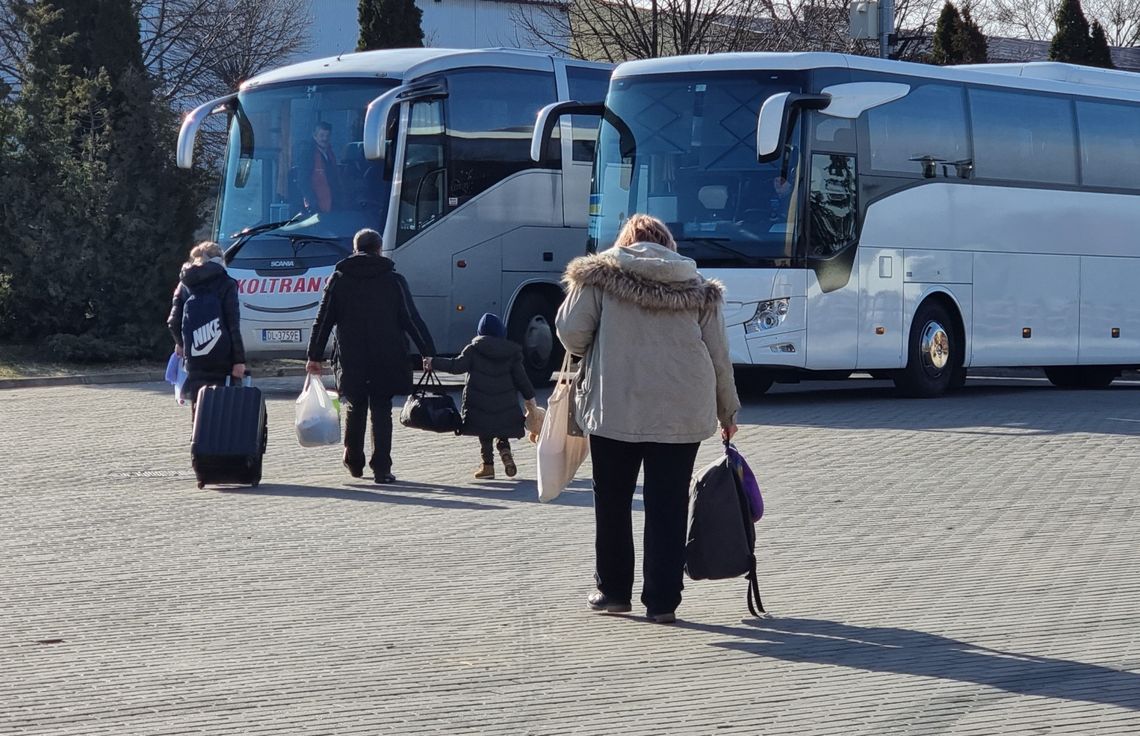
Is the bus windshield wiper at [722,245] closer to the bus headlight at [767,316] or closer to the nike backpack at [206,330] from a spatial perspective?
the bus headlight at [767,316]

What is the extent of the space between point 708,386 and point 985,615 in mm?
1549

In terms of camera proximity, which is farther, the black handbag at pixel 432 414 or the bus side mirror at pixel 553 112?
the bus side mirror at pixel 553 112

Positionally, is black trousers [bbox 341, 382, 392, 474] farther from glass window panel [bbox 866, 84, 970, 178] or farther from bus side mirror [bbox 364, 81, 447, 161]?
glass window panel [bbox 866, 84, 970, 178]

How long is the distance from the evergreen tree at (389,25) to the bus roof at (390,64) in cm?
1716

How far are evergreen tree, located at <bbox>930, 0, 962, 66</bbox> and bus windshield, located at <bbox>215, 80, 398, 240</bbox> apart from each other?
22932mm

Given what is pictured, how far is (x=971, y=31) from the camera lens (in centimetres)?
3972

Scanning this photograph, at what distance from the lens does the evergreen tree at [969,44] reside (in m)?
38.8

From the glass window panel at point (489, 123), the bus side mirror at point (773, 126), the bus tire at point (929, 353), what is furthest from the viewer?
the glass window panel at point (489, 123)

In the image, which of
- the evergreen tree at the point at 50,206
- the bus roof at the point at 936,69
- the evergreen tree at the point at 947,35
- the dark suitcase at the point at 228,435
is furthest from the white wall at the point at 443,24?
the dark suitcase at the point at 228,435


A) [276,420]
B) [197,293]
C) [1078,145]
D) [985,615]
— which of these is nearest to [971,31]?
[1078,145]

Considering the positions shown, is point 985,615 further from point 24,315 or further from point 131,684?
point 24,315

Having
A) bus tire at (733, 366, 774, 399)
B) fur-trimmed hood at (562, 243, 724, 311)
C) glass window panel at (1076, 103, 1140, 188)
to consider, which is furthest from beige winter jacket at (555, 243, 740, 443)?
glass window panel at (1076, 103, 1140, 188)

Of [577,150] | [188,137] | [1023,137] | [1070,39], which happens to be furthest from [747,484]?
[1070,39]

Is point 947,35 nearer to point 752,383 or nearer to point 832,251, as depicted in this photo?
point 752,383
